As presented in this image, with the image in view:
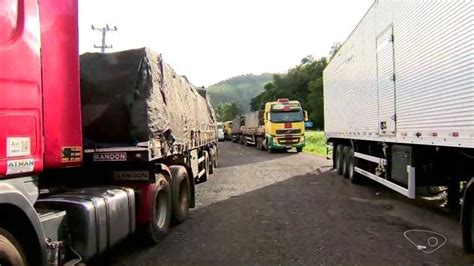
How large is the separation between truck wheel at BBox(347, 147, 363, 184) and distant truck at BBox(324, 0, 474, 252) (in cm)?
3

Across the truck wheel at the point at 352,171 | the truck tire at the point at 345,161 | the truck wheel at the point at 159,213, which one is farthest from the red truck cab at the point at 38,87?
the truck tire at the point at 345,161

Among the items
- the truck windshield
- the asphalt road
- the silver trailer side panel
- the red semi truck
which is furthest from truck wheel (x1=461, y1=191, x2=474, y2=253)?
the truck windshield

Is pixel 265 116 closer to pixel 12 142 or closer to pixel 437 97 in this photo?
pixel 437 97

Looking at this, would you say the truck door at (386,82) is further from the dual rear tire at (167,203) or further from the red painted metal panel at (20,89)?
the red painted metal panel at (20,89)

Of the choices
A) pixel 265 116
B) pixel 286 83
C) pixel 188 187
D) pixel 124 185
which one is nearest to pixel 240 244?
pixel 124 185

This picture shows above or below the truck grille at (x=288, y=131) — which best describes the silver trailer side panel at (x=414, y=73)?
above

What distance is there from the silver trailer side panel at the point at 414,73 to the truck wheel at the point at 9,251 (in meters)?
5.16

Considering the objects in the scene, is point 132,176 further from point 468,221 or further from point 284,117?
point 284,117

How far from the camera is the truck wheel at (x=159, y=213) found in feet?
22.6

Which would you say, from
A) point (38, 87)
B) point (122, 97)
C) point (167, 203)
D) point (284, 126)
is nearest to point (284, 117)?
point (284, 126)

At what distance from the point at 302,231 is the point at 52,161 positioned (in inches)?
183

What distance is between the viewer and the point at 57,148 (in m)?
4.46

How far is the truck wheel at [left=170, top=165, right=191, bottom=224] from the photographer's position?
8414mm

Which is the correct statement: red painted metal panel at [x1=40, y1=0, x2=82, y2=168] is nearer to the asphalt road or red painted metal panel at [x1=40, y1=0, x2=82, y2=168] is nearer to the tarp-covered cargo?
the tarp-covered cargo
